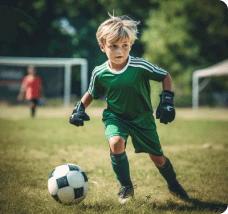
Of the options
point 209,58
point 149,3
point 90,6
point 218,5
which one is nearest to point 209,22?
point 218,5

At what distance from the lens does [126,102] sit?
247 cm

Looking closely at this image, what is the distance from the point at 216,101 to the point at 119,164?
18.2 meters

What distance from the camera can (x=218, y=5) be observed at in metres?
20.4

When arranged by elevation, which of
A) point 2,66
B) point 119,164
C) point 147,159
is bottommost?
point 147,159

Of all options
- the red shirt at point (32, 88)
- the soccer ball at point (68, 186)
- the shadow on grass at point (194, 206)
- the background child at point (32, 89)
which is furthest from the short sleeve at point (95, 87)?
the red shirt at point (32, 88)

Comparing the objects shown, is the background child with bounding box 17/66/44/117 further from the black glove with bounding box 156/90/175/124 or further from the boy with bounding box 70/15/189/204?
the black glove with bounding box 156/90/175/124

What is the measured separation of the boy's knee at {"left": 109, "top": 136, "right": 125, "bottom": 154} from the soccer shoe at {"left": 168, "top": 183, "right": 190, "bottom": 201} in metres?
0.69

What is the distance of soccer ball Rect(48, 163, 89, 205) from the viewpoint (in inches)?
90.9

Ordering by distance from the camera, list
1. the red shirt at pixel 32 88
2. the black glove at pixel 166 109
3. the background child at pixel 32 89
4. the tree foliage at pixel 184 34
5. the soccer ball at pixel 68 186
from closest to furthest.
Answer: the soccer ball at pixel 68 186, the black glove at pixel 166 109, the background child at pixel 32 89, the red shirt at pixel 32 88, the tree foliage at pixel 184 34

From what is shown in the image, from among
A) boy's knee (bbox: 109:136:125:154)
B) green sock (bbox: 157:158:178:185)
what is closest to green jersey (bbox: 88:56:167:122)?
boy's knee (bbox: 109:136:125:154)

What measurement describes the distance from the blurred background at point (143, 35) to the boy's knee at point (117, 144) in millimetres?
16959

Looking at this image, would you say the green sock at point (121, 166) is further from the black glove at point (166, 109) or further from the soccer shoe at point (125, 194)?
the black glove at point (166, 109)

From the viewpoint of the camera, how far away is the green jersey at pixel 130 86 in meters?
2.45

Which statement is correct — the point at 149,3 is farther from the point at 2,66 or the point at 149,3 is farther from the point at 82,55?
the point at 2,66
